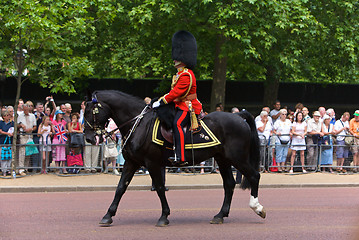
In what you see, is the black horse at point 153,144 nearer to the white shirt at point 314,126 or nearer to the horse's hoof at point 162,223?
the horse's hoof at point 162,223

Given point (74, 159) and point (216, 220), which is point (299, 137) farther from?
point (216, 220)

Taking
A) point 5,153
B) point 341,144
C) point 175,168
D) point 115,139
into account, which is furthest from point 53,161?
point 341,144

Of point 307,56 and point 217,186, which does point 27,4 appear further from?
point 307,56

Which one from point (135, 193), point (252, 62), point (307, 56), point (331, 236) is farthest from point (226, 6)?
point (331, 236)

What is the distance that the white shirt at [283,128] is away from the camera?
17031 mm

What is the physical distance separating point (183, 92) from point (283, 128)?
27.6 feet

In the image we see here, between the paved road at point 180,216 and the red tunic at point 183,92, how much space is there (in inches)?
73.5

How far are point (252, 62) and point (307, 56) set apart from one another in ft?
9.82

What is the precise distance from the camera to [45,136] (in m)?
15.8

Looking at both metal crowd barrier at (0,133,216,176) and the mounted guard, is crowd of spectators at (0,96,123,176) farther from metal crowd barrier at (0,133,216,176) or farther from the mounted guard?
the mounted guard

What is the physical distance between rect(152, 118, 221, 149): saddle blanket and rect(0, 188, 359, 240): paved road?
125cm

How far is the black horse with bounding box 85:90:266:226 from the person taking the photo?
9219mm

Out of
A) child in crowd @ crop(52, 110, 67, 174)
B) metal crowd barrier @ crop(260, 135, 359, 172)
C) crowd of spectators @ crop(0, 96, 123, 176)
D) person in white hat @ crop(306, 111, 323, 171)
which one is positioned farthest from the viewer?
person in white hat @ crop(306, 111, 323, 171)

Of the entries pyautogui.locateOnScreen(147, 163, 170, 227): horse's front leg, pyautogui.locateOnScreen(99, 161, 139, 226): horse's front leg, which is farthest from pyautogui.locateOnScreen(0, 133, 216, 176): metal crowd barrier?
pyautogui.locateOnScreen(147, 163, 170, 227): horse's front leg
